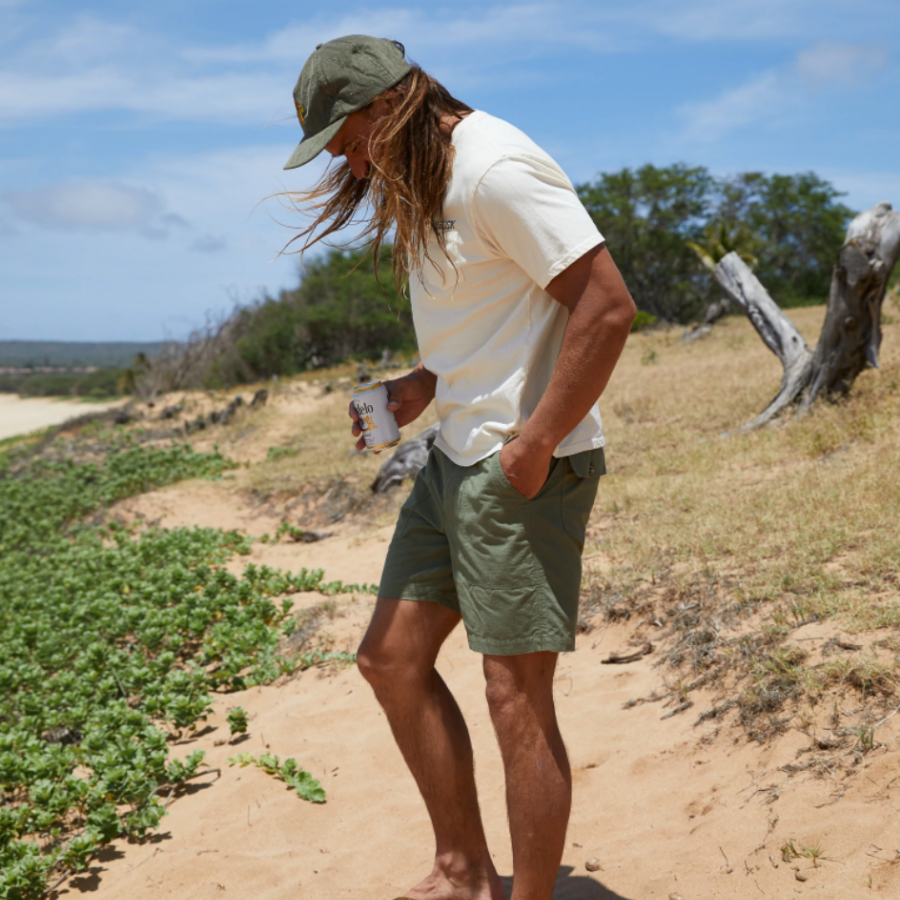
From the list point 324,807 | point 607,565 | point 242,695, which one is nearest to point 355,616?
point 242,695

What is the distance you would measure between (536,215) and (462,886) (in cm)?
156

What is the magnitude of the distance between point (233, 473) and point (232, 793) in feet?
26.3

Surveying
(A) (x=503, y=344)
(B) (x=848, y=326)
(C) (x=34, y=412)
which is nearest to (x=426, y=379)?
(A) (x=503, y=344)

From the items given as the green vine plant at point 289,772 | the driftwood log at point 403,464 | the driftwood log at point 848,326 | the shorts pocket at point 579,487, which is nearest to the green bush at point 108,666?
the green vine plant at point 289,772

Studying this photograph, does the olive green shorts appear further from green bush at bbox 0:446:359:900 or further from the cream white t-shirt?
green bush at bbox 0:446:359:900

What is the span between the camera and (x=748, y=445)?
671 centimetres

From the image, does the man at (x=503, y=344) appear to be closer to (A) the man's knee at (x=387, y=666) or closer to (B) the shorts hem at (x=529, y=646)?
(B) the shorts hem at (x=529, y=646)

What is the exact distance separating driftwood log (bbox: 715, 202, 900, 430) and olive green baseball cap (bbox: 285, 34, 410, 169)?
6.21 meters

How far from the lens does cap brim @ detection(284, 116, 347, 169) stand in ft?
6.01

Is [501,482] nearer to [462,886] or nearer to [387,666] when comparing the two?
[387,666]

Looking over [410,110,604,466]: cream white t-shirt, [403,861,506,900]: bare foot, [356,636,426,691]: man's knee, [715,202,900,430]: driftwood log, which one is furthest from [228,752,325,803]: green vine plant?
[715,202,900,430]: driftwood log

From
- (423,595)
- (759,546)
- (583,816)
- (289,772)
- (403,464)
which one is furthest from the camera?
(403,464)

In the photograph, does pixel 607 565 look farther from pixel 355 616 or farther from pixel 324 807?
pixel 324 807

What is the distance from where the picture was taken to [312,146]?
6.12ft
